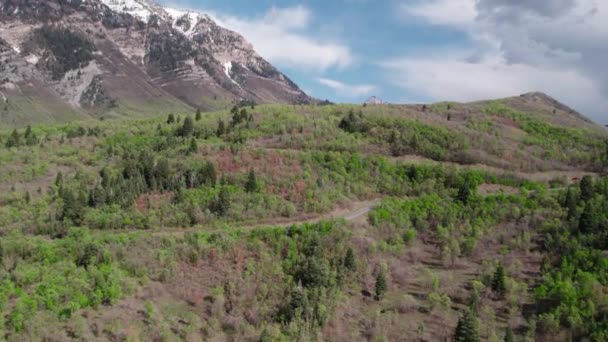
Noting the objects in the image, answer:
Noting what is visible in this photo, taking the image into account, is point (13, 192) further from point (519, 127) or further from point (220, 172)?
point (519, 127)

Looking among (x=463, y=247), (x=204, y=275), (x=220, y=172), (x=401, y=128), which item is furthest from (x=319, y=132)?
(x=204, y=275)

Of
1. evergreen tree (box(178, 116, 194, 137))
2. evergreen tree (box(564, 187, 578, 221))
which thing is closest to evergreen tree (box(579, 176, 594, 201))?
evergreen tree (box(564, 187, 578, 221))

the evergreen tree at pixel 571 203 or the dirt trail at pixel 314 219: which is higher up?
the evergreen tree at pixel 571 203

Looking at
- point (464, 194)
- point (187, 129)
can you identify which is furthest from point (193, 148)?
point (464, 194)

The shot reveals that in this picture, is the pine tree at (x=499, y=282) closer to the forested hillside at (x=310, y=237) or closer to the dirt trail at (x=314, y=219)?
the forested hillside at (x=310, y=237)

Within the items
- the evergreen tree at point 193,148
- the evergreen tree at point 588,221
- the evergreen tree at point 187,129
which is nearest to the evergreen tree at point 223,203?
the evergreen tree at point 193,148

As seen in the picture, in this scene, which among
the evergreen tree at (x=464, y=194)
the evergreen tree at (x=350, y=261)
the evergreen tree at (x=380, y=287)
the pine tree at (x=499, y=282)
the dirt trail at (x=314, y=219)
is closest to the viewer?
the pine tree at (x=499, y=282)
